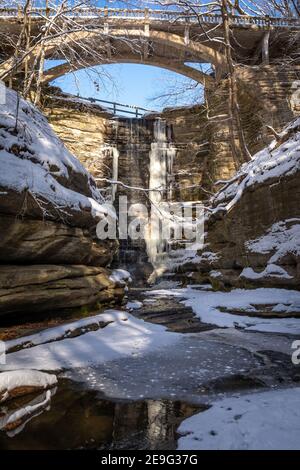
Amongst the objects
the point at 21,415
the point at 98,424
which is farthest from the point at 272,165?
the point at 21,415

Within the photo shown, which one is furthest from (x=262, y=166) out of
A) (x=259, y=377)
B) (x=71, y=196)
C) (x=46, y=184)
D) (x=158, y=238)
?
(x=158, y=238)

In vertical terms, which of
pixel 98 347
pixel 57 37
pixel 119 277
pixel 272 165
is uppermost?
pixel 57 37

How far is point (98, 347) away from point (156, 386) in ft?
5.12

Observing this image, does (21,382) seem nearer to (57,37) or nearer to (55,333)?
(55,333)

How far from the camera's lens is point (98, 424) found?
2.26 m

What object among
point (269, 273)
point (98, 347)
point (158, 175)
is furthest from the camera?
point (158, 175)

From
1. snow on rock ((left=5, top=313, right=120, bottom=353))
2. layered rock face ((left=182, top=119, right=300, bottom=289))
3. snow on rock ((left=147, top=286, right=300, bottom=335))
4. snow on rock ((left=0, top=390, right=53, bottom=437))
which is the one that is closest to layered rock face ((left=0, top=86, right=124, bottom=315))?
snow on rock ((left=5, top=313, right=120, bottom=353))

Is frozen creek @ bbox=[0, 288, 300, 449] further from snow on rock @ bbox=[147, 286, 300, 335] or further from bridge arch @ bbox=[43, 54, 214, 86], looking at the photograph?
bridge arch @ bbox=[43, 54, 214, 86]

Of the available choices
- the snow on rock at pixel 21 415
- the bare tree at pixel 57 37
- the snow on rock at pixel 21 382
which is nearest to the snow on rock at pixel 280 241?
the bare tree at pixel 57 37

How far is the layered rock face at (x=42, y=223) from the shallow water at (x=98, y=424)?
8.06ft

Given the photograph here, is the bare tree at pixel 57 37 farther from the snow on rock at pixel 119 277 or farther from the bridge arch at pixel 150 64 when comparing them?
the bridge arch at pixel 150 64

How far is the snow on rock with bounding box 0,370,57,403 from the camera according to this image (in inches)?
98.8
